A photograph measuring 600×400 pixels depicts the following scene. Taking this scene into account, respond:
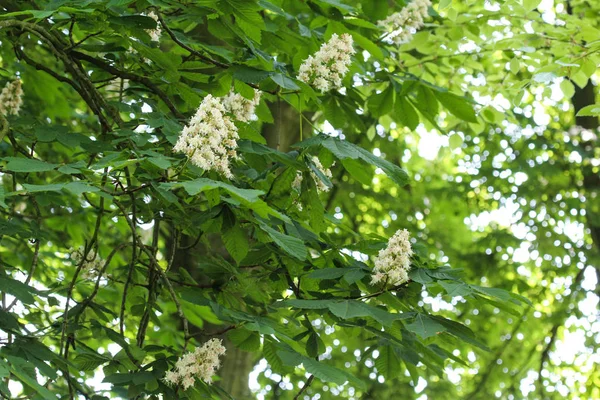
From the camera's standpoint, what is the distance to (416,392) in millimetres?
8789

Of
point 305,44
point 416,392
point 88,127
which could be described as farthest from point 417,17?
point 416,392

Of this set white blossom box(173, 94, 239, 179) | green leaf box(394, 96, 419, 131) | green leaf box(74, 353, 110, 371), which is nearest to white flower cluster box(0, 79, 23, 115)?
green leaf box(74, 353, 110, 371)

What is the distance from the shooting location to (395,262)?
2.58m

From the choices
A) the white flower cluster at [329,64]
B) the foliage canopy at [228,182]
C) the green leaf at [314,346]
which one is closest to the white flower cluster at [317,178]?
the foliage canopy at [228,182]

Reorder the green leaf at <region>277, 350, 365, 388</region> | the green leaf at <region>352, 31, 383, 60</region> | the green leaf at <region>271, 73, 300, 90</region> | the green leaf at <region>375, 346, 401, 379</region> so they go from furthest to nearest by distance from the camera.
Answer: the green leaf at <region>352, 31, 383, 60</region>
the green leaf at <region>375, 346, 401, 379</region>
the green leaf at <region>271, 73, 300, 90</region>
the green leaf at <region>277, 350, 365, 388</region>

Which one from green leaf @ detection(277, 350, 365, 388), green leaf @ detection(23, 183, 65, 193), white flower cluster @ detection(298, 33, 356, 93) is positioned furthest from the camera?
white flower cluster @ detection(298, 33, 356, 93)

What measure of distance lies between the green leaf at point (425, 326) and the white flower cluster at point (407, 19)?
191 centimetres

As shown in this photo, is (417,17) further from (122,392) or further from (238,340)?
(122,392)

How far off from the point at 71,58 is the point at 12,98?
0.38 m

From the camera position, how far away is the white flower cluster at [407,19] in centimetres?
388

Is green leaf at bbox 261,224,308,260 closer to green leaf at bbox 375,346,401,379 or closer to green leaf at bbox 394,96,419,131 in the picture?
green leaf at bbox 375,346,401,379

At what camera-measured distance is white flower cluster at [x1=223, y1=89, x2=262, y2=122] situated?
3.04 m

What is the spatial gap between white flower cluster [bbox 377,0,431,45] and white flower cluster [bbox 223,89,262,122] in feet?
3.91

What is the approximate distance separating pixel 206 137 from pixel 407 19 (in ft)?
6.30
